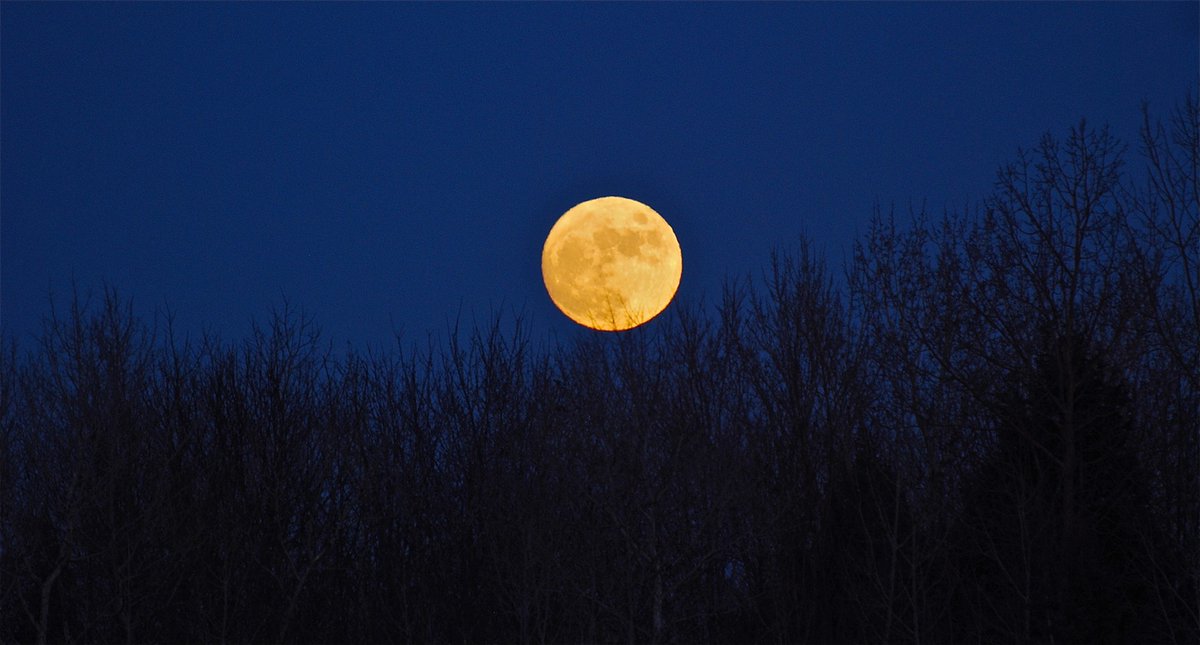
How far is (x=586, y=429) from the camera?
26625mm

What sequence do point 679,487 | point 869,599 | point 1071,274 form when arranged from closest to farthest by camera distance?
point 1071,274 → point 869,599 → point 679,487

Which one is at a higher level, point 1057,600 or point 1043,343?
point 1043,343

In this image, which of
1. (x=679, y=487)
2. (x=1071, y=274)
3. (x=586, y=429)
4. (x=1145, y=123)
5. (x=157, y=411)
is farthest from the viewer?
(x=157, y=411)

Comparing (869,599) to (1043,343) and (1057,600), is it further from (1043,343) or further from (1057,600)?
(1043,343)

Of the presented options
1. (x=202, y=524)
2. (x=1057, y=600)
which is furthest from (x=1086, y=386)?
(x=202, y=524)

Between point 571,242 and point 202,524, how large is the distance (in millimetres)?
11098

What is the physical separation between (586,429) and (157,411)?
34.3 ft

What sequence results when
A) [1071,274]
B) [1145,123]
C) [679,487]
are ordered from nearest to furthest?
[1145,123], [1071,274], [679,487]

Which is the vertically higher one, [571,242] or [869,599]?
[571,242]

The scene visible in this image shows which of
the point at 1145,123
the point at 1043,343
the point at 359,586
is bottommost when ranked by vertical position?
the point at 359,586

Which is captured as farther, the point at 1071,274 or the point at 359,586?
the point at 359,586

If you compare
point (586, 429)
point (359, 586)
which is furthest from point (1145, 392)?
point (359, 586)

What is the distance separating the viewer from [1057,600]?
1983 centimetres

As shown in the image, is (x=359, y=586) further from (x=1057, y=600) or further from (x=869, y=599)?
(x=1057, y=600)
